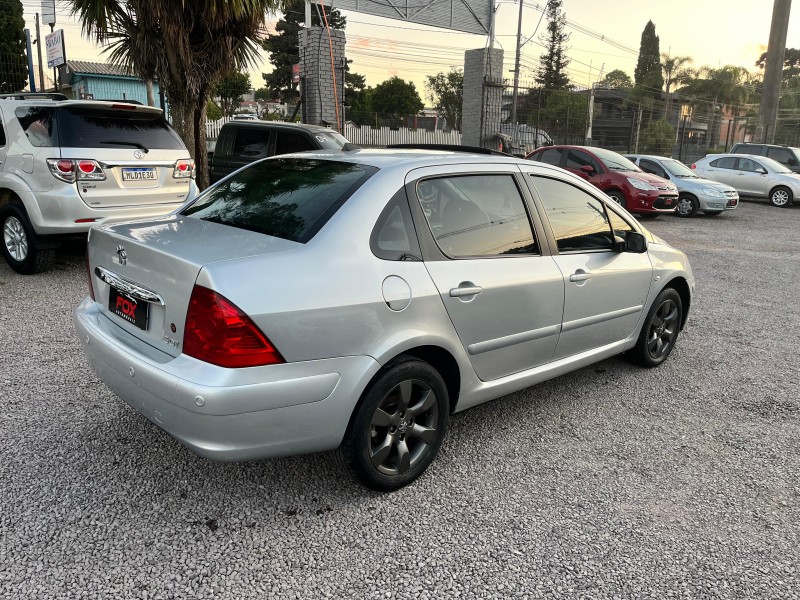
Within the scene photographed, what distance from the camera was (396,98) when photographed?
66.1 m

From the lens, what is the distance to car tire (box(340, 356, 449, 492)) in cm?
274

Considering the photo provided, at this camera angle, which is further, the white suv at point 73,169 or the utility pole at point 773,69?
the utility pole at point 773,69

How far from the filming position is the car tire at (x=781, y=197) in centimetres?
1761

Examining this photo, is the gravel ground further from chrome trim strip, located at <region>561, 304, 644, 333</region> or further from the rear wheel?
the rear wheel

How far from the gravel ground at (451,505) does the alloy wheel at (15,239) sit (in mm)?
2684

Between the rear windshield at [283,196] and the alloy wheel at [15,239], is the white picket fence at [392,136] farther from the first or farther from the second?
the rear windshield at [283,196]

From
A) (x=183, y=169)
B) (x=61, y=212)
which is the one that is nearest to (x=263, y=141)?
(x=183, y=169)

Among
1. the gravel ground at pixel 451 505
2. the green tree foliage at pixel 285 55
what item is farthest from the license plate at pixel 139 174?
the green tree foliage at pixel 285 55

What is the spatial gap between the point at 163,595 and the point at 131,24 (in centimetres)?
923

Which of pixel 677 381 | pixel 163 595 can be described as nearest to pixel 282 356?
pixel 163 595

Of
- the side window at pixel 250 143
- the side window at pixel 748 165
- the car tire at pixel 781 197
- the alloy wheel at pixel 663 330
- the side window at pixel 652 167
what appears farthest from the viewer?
the side window at pixel 748 165

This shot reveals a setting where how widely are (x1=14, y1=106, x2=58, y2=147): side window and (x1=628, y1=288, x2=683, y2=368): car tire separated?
5661 millimetres

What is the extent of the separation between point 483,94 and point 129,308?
18.1 metres

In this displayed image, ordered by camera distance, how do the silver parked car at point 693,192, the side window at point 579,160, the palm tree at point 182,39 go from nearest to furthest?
the palm tree at point 182,39 → the side window at point 579,160 → the silver parked car at point 693,192
